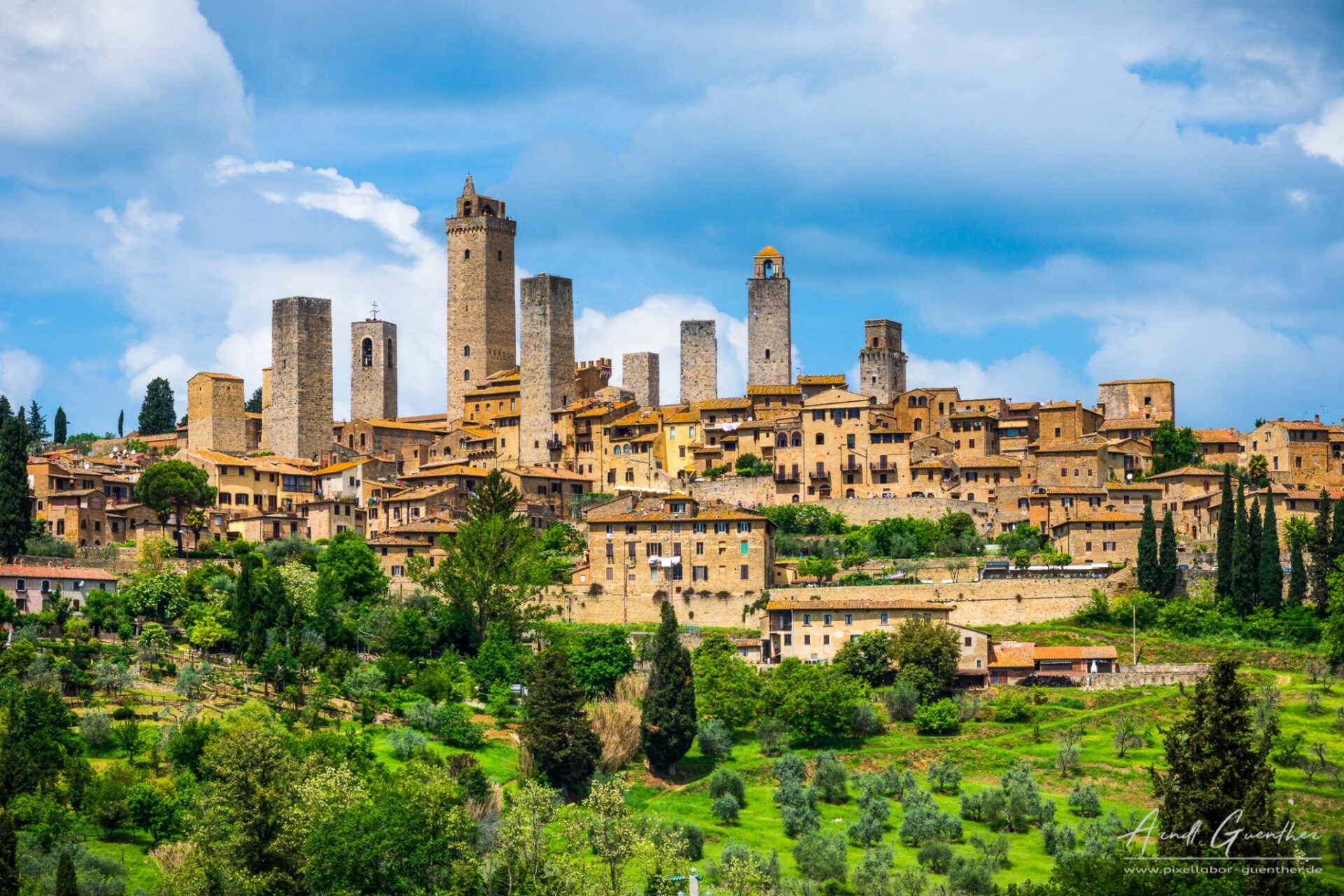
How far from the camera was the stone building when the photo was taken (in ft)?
342

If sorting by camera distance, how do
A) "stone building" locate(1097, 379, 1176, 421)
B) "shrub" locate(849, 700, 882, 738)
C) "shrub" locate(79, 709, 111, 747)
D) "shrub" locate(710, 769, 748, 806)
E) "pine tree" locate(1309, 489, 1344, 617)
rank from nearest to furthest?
"shrub" locate(79, 709, 111, 747) → "shrub" locate(710, 769, 748, 806) → "shrub" locate(849, 700, 882, 738) → "pine tree" locate(1309, 489, 1344, 617) → "stone building" locate(1097, 379, 1176, 421)

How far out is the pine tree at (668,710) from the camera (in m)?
69.8

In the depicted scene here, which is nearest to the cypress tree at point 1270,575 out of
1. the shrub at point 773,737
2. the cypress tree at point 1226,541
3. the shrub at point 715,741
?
the cypress tree at point 1226,541

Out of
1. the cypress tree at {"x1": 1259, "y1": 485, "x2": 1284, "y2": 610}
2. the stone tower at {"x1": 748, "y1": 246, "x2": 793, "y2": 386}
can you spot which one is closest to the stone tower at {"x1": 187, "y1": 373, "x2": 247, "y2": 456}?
the stone tower at {"x1": 748, "y1": 246, "x2": 793, "y2": 386}

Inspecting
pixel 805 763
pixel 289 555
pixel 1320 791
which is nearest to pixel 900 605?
pixel 805 763

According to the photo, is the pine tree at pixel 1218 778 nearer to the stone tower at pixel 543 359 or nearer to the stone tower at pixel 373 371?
the stone tower at pixel 543 359

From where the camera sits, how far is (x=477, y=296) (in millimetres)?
114938

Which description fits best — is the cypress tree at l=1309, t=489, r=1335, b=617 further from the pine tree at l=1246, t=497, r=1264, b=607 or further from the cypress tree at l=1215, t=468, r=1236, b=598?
the cypress tree at l=1215, t=468, r=1236, b=598

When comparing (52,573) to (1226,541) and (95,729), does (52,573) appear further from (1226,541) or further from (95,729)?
(1226,541)

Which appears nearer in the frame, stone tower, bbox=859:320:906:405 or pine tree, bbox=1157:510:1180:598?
pine tree, bbox=1157:510:1180:598

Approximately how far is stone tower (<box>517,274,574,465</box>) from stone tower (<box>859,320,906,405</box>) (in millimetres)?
14367

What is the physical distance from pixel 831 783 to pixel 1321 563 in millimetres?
23126

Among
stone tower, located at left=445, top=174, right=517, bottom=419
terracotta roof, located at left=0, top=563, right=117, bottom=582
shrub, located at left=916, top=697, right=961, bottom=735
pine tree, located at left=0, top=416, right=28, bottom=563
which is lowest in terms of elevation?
shrub, located at left=916, top=697, right=961, bottom=735

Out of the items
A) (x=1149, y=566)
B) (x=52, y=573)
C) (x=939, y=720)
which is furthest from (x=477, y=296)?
(x=939, y=720)
